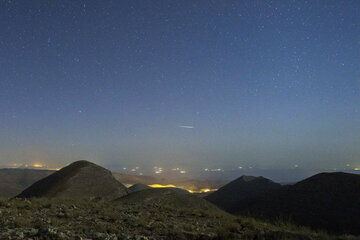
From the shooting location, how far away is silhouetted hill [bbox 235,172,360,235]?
29531mm

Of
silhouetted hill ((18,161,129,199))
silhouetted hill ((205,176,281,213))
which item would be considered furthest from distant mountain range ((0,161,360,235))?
silhouetted hill ((205,176,281,213))

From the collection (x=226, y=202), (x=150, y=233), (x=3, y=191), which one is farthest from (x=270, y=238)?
(x=3, y=191)

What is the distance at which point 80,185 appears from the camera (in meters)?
50.1

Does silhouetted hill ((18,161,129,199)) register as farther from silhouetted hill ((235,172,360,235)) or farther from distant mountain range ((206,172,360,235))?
silhouetted hill ((235,172,360,235))

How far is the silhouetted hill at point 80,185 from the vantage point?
46500mm

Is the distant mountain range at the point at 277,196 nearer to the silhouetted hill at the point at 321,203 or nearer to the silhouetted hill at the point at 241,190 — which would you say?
the silhouetted hill at the point at 321,203

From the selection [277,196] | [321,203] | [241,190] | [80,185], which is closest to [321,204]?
[321,203]

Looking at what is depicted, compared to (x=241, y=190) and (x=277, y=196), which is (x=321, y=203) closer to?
(x=277, y=196)

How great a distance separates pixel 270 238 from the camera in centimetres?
1023

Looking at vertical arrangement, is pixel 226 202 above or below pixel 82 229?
below

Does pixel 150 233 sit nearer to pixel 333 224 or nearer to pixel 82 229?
pixel 82 229

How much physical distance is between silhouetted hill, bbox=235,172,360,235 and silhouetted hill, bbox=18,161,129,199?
29.2 metres

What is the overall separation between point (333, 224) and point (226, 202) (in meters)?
42.3

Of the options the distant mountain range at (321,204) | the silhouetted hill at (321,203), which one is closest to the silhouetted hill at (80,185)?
the distant mountain range at (321,204)
